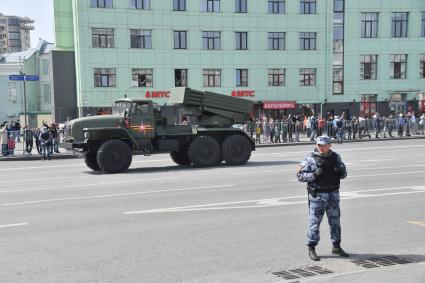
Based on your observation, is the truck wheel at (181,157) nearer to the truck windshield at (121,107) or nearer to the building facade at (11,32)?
the truck windshield at (121,107)

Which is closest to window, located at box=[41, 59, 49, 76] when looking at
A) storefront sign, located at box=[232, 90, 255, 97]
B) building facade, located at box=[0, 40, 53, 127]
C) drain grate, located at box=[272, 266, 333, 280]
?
building facade, located at box=[0, 40, 53, 127]

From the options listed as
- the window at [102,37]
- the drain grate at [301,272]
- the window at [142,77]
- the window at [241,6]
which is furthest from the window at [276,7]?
the drain grate at [301,272]

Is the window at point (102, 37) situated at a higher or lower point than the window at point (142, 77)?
higher

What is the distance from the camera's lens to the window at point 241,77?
4000cm

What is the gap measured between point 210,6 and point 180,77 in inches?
243

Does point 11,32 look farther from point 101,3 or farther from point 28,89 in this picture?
point 101,3

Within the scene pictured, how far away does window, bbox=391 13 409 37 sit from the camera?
1663 inches

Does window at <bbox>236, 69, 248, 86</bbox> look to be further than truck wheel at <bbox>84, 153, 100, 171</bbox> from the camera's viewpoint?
Yes

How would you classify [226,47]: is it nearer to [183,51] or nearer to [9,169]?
[183,51]

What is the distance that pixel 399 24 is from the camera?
42406 mm

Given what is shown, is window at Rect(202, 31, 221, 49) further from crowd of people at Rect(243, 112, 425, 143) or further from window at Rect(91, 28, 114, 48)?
crowd of people at Rect(243, 112, 425, 143)

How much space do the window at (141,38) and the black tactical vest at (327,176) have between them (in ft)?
107

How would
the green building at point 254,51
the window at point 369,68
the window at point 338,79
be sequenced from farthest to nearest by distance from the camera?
the window at point 369,68, the window at point 338,79, the green building at point 254,51

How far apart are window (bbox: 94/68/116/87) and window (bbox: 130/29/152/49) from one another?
8.85ft
